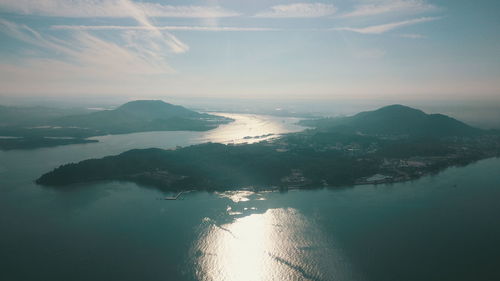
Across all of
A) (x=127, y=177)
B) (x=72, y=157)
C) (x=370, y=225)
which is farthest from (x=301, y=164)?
(x=72, y=157)

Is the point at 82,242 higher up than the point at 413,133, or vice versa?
the point at 413,133

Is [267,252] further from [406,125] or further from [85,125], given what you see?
[85,125]

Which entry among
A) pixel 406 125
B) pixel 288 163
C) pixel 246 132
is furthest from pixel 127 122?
pixel 406 125

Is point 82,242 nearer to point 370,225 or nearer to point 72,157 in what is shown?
point 370,225

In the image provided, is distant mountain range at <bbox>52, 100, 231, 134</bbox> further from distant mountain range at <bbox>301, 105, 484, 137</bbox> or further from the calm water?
A: the calm water

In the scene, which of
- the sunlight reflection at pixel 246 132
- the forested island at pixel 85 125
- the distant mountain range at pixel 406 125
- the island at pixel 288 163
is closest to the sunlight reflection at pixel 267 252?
the island at pixel 288 163

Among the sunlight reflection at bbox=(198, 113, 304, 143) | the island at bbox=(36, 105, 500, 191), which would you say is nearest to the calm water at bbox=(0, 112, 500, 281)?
the island at bbox=(36, 105, 500, 191)
